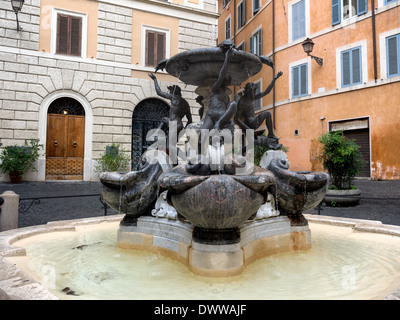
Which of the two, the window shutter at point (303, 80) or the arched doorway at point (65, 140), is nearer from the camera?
the arched doorway at point (65, 140)

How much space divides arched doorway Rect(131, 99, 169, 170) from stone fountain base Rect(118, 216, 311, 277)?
34.6ft

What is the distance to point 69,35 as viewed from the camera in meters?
12.5

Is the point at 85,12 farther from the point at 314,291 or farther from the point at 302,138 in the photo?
the point at 314,291

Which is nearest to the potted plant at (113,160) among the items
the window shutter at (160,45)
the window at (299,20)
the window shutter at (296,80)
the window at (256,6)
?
the window shutter at (160,45)

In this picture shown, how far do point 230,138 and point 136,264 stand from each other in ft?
6.74

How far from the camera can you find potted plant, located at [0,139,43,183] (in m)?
10.5

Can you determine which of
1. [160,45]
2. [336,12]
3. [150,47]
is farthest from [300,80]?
[150,47]

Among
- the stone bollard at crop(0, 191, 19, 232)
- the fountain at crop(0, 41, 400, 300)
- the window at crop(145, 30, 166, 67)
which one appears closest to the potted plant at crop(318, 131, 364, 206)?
the fountain at crop(0, 41, 400, 300)

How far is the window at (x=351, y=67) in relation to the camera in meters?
12.9

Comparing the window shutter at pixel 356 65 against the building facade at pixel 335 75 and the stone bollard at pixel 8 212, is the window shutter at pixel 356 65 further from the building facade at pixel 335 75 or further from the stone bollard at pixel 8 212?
the stone bollard at pixel 8 212

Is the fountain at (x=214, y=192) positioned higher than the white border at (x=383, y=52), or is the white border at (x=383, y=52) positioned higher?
the white border at (x=383, y=52)

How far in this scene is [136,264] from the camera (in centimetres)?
254

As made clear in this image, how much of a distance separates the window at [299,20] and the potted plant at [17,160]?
13828 mm
